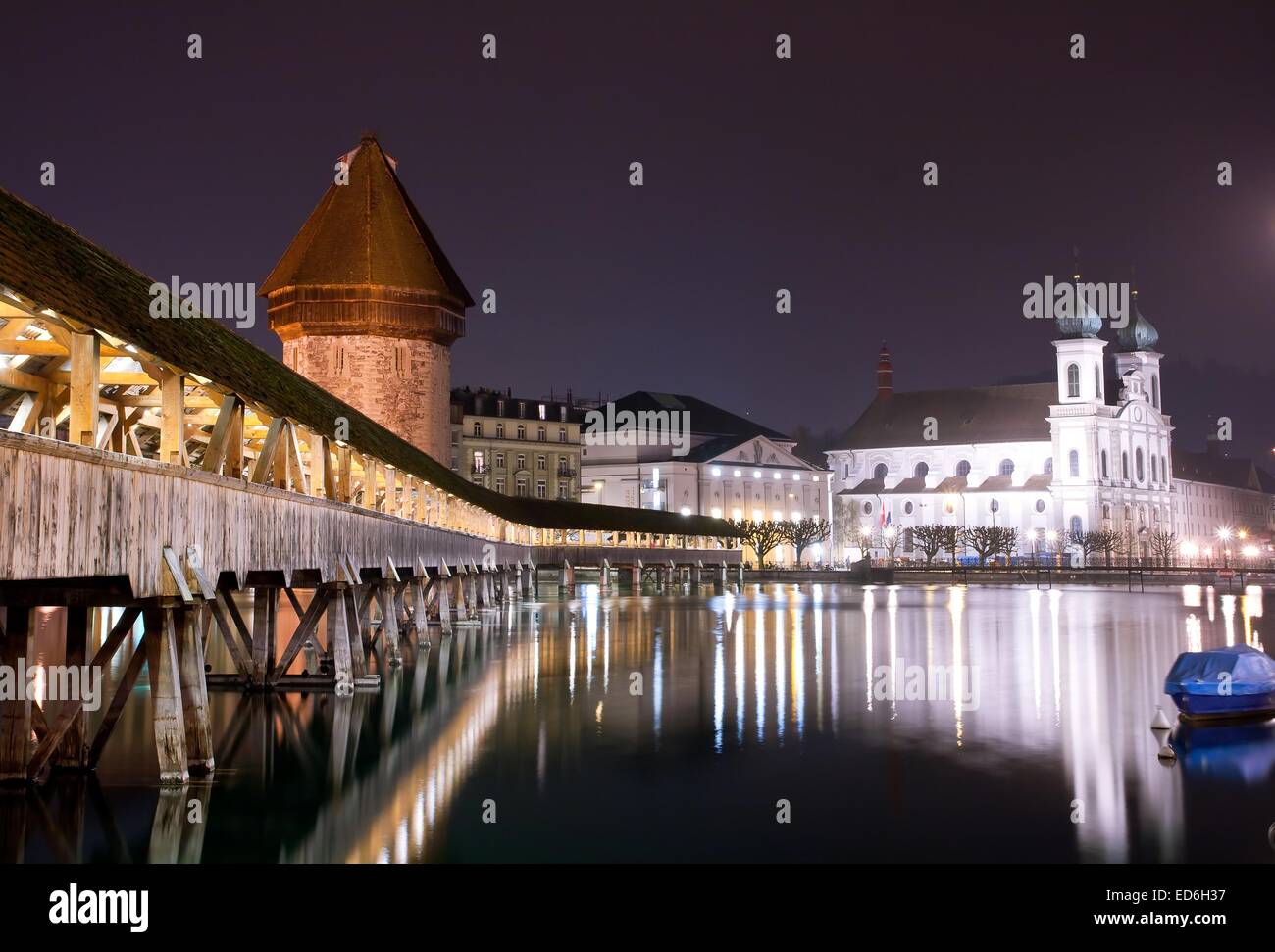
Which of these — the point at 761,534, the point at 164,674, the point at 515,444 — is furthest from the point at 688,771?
the point at 761,534

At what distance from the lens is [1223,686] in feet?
72.7

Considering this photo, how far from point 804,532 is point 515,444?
90.2ft

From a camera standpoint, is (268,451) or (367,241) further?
(367,241)

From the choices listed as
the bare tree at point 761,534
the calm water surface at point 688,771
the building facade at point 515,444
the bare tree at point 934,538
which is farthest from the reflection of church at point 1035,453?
the calm water surface at point 688,771

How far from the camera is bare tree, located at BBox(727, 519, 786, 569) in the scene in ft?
376

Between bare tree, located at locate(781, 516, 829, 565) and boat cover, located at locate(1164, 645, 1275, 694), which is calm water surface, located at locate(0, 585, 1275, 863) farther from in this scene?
bare tree, located at locate(781, 516, 829, 565)

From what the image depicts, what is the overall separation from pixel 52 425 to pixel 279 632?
814 inches

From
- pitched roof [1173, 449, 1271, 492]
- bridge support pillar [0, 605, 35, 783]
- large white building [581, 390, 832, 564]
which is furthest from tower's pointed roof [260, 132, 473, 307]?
pitched roof [1173, 449, 1271, 492]

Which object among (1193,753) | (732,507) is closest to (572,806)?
(1193,753)

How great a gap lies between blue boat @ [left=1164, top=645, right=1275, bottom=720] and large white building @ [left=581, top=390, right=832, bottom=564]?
8948 cm

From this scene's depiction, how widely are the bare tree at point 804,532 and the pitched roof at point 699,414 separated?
10753 millimetres

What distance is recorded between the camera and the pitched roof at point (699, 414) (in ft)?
438

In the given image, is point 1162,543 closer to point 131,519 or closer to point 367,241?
point 367,241
